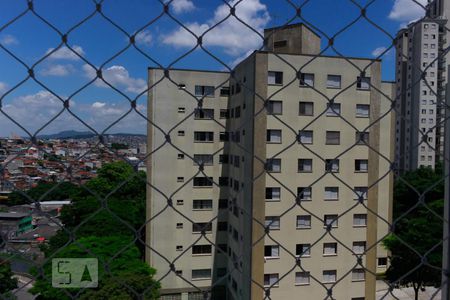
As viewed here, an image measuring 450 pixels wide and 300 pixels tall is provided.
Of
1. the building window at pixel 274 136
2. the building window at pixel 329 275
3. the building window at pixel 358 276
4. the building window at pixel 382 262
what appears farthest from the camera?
the building window at pixel 382 262

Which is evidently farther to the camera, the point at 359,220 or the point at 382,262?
the point at 382,262

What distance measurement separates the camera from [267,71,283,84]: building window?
6.33 meters

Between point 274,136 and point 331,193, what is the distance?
135 centimetres

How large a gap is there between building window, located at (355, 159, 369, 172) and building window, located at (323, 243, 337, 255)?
131 centimetres

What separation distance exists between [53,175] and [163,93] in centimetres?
504

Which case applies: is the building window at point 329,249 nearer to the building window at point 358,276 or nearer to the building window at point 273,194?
the building window at point 358,276

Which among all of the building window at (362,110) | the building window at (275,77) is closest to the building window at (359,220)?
the building window at (362,110)

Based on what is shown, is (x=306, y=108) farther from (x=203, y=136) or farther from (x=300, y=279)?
(x=300, y=279)

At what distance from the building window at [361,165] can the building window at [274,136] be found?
4.62 ft

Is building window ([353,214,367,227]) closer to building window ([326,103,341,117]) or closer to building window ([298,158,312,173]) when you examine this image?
building window ([298,158,312,173])

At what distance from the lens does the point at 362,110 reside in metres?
6.48

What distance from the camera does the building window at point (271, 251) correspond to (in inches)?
254

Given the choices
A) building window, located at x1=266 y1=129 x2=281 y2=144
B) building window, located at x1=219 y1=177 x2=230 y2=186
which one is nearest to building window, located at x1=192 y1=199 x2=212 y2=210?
building window, located at x1=219 y1=177 x2=230 y2=186

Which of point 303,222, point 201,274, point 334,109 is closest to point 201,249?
point 201,274
